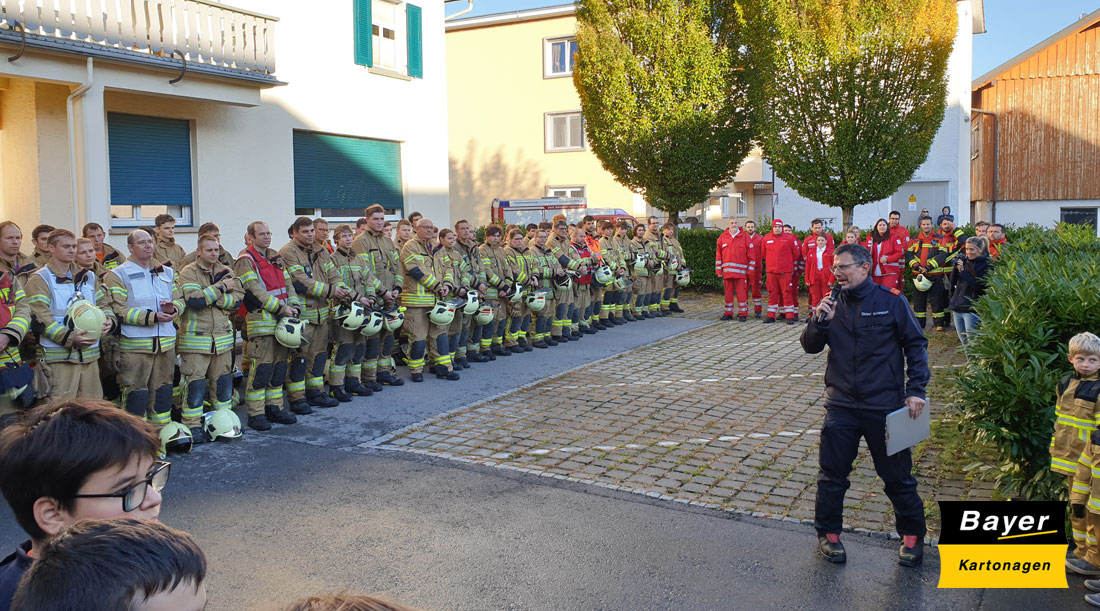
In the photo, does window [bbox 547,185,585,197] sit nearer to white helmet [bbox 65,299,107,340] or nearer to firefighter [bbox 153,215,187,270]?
firefighter [bbox 153,215,187,270]

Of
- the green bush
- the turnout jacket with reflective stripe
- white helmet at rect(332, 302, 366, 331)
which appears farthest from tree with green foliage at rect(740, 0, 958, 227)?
the turnout jacket with reflective stripe

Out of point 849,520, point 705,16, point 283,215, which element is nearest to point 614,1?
point 705,16

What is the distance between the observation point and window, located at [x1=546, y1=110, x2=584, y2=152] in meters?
32.4

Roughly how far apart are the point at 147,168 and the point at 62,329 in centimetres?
794

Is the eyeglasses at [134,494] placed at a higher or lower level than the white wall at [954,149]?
lower

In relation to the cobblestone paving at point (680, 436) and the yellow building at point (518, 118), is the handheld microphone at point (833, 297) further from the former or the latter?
the yellow building at point (518, 118)

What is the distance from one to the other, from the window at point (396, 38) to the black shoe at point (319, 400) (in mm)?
10187

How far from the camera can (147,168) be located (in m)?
14.5

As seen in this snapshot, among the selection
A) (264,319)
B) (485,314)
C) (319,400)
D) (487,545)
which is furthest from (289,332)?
(487,545)

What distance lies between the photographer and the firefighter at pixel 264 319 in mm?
9102

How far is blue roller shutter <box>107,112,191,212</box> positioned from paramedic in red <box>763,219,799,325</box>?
11.1m

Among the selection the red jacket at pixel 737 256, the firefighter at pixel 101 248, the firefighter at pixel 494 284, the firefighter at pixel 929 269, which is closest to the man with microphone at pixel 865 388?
the firefighter at pixel 494 284

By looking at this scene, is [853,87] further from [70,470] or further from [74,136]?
[70,470]

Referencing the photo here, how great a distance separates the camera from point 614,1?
22.4 metres
